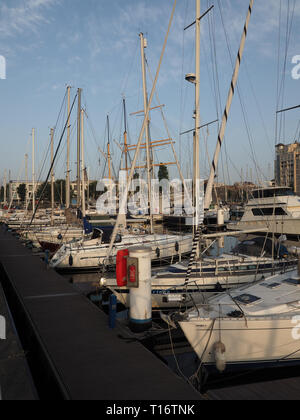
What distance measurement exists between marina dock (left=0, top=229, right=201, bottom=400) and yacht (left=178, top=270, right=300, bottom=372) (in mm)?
1173

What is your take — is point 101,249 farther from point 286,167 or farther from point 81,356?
point 286,167

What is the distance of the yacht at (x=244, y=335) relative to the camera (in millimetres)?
7062

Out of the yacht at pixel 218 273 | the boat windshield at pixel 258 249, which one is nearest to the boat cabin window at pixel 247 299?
the yacht at pixel 218 273

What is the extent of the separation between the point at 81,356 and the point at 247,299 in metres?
4.17

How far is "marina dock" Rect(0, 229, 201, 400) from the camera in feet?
17.5

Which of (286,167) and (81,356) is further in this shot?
(286,167)

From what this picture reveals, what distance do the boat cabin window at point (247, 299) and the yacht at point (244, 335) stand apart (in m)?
0.38

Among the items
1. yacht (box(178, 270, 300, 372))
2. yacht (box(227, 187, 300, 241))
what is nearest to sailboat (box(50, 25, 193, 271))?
yacht (box(178, 270, 300, 372))

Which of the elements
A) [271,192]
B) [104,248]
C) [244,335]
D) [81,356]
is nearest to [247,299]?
[244,335]

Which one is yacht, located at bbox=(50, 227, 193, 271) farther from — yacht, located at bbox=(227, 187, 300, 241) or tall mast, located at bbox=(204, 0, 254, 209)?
yacht, located at bbox=(227, 187, 300, 241)

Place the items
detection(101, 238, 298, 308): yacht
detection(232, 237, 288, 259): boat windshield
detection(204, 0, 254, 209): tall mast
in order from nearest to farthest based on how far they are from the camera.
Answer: detection(204, 0, 254, 209): tall mast → detection(101, 238, 298, 308): yacht → detection(232, 237, 288, 259): boat windshield

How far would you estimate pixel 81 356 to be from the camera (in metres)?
6.60

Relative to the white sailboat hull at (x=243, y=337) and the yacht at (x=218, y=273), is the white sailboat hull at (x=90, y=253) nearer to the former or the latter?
the yacht at (x=218, y=273)
